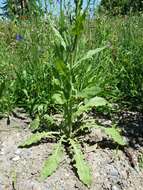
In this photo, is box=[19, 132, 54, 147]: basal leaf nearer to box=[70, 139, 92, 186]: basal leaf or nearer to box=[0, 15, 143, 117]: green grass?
box=[70, 139, 92, 186]: basal leaf

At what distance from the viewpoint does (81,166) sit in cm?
327

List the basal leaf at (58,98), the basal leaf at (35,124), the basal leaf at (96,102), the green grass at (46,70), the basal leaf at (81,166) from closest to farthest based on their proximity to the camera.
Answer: the basal leaf at (81,166) → the basal leaf at (58,98) → the basal leaf at (96,102) → the basal leaf at (35,124) → the green grass at (46,70)

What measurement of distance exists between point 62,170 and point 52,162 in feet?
0.34

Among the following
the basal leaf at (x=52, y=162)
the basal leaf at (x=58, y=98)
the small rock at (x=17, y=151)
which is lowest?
the basal leaf at (x=52, y=162)

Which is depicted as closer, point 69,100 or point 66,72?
point 66,72

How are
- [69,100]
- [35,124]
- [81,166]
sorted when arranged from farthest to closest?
[35,124]
[69,100]
[81,166]

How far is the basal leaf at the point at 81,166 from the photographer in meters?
3.19

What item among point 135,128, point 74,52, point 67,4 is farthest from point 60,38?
point 135,128

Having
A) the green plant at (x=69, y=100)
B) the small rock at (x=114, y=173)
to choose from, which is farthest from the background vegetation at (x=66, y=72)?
the small rock at (x=114, y=173)

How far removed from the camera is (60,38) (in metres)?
3.56

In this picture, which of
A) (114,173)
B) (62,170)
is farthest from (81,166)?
(114,173)

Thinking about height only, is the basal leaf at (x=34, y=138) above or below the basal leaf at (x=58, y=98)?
below

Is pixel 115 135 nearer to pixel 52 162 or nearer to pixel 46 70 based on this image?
pixel 52 162

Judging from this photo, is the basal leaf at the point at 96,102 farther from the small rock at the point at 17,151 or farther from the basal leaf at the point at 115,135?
the small rock at the point at 17,151
